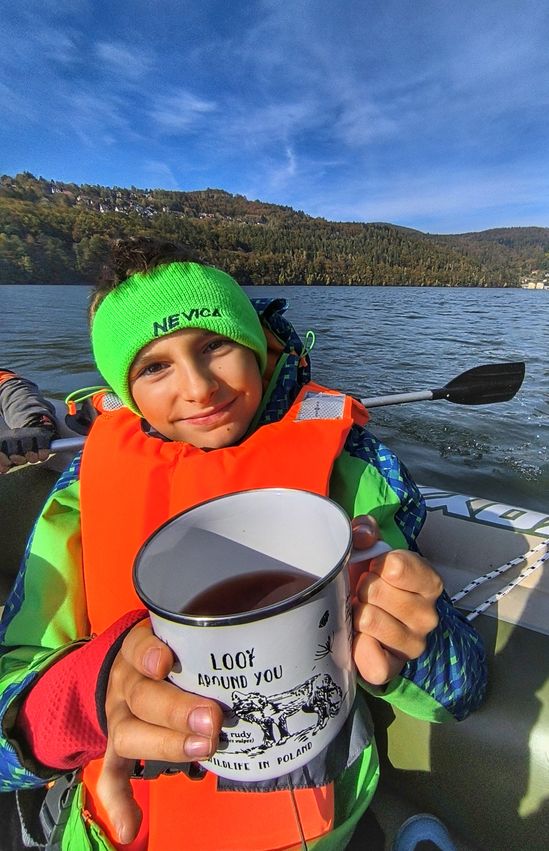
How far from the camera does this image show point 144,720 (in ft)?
1.89

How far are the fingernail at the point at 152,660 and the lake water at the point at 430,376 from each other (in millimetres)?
4017

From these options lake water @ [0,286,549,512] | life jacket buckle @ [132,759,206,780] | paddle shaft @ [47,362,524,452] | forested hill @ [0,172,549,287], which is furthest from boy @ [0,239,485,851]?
forested hill @ [0,172,549,287]

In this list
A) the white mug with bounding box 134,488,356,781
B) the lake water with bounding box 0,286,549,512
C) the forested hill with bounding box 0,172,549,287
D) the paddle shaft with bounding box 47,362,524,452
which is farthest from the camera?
the forested hill with bounding box 0,172,549,287

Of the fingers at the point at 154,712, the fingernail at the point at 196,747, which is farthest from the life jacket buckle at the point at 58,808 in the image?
the fingernail at the point at 196,747

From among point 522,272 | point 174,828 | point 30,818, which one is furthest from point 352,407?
point 522,272

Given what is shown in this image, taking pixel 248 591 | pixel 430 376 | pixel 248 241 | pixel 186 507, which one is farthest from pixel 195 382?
pixel 248 241

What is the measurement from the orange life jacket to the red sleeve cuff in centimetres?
24

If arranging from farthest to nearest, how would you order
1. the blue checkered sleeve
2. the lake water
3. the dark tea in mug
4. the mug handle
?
1. the lake water
2. the blue checkered sleeve
3. the dark tea in mug
4. the mug handle

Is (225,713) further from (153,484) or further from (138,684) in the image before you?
(153,484)

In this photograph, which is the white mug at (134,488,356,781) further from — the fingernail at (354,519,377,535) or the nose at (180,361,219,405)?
the nose at (180,361,219,405)

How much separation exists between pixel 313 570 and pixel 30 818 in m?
1.22

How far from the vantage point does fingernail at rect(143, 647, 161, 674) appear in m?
0.49

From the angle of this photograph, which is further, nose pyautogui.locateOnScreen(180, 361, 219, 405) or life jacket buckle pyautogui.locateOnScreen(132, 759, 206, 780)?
nose pyautogui.locateOnScreen(180, 361, 219, 405)

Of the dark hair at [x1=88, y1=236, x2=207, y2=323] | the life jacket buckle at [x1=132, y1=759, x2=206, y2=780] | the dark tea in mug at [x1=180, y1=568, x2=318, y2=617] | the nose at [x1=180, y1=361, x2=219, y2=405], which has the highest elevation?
the dark hair at [x1=88, y1=236, x2=207, y2=323]
